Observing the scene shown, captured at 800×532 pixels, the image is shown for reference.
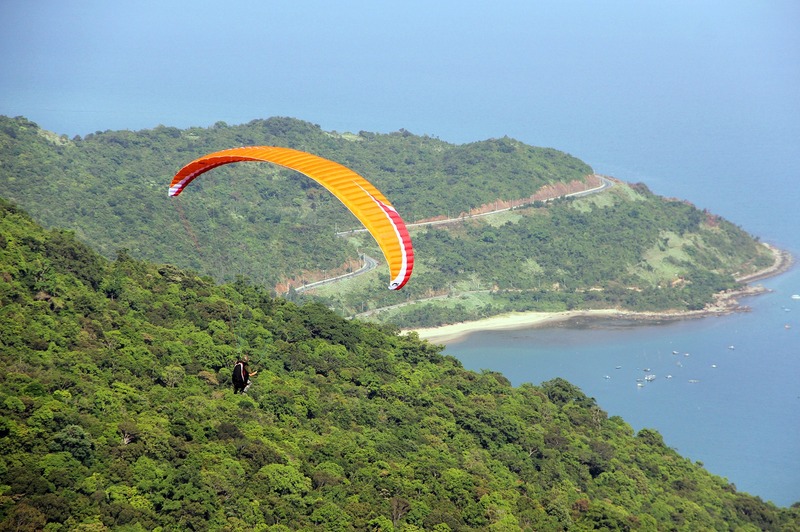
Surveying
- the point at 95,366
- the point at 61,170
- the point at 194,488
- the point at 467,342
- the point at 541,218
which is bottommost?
the point at 194,488

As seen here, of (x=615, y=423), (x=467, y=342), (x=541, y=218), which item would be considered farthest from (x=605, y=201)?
(x=615, y=423)

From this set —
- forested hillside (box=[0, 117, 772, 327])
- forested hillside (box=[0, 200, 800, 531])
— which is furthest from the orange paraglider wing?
forested hillside (box=[0, 117, 772, 327])

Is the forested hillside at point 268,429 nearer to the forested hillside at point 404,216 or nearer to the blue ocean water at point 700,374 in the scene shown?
A: the blue ocean water at point 700,374

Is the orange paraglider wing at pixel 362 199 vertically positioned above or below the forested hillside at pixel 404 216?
below

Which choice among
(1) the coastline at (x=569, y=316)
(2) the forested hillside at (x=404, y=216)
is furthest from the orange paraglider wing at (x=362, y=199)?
(1) the coastline at (x=569, y=316)

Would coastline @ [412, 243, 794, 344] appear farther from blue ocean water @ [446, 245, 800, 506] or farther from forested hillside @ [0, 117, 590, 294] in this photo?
forested hillside @ [0, 117, 590, 294]

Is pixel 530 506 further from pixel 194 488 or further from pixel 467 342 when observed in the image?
pixel 467 342
